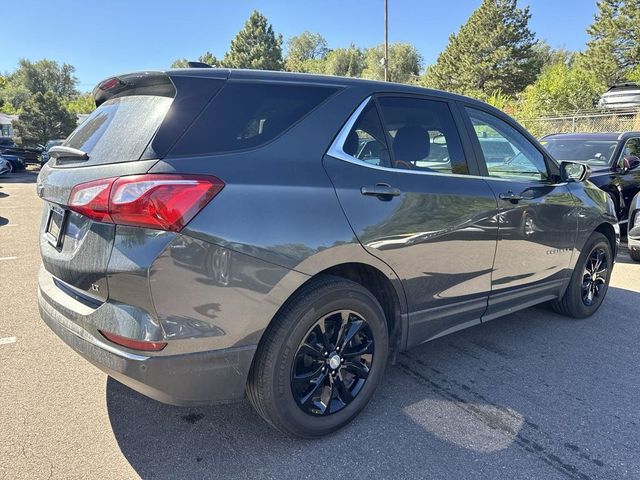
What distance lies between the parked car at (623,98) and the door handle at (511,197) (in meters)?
23.2

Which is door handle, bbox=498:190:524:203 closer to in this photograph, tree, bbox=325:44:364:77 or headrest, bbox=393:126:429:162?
headrest, bbox=393:126:429:162

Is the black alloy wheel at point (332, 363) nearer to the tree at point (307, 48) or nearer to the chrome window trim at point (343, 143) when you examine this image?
the chrome window trim at point (343, 143)

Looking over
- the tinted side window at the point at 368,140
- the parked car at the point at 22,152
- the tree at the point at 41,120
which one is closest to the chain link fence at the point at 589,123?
the tinted side window at the point at 368,140

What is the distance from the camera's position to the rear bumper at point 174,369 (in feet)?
6.53

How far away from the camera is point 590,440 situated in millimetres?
2584

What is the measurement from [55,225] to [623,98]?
25.9 meters

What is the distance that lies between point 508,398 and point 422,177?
1485 millimetres

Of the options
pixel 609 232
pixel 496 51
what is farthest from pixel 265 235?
pixel 496 51

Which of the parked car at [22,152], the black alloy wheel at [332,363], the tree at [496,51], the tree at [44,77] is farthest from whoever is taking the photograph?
the tree at [44,77]

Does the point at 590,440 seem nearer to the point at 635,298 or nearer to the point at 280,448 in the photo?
the point at 280,448

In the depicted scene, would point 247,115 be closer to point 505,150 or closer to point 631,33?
point 505,150

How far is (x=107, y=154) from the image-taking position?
7.16ft

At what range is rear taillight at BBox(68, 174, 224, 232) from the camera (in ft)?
6.28

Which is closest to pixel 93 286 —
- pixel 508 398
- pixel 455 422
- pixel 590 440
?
pixel 455 422
